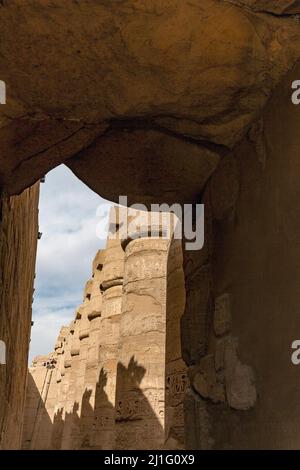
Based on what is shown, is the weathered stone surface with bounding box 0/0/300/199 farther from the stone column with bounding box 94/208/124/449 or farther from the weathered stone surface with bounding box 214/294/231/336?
the stone column with bounding box 94/208/124/449

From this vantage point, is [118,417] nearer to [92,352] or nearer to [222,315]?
[222,315]

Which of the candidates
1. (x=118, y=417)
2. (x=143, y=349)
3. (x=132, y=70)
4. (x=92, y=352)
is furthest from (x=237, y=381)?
(x=92, y=352)

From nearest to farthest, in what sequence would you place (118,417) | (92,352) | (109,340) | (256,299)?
(256,299), (118,417), (109,340), (92,352)

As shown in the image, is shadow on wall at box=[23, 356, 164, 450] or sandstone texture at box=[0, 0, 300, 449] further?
shadow on wall at box=[23, 356, 164, 450]

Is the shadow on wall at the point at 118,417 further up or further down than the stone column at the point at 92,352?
further down

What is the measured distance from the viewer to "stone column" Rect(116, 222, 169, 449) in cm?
683

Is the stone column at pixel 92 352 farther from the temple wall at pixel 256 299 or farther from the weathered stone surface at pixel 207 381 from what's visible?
the temple wall at pixel 256 299

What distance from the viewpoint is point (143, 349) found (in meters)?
7.29

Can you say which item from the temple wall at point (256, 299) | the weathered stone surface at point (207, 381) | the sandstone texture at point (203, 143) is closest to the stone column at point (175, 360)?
the sandstone texture at point (203, 143)

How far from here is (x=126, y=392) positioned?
7.12 m

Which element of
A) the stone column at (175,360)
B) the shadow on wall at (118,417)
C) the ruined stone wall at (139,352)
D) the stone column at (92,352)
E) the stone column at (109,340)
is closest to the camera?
the stone column at (175,360)

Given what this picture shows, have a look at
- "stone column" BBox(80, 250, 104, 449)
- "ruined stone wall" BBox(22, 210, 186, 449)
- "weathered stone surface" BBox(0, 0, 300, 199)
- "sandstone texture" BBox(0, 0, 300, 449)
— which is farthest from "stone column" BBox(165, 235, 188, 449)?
"stone column" BBox(80, 250, 104, 449)

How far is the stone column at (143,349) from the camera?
269 inches

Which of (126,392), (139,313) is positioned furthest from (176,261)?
(126,392)
